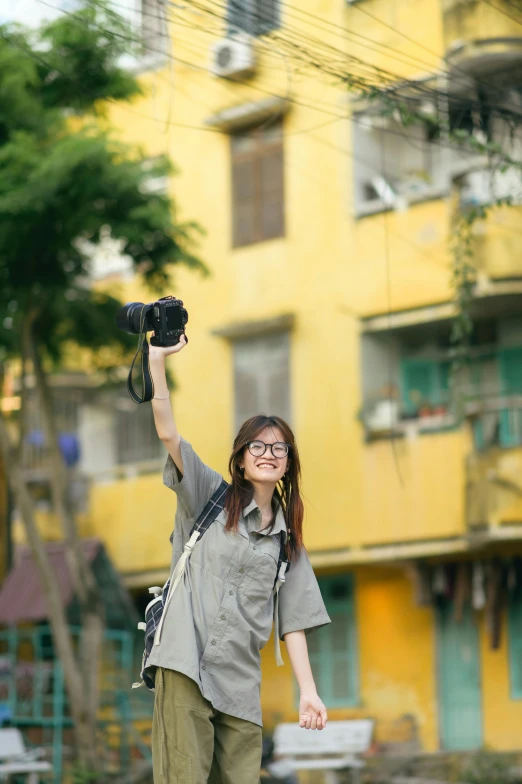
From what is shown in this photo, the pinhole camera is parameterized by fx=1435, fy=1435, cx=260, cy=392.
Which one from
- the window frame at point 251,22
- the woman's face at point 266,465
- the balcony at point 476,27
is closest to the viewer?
the woman's face at point 266,465

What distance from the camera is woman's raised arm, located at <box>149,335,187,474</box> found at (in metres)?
5.18

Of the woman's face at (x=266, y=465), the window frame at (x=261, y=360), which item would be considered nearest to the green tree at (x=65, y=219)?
the window frame at (x=261, y=360)

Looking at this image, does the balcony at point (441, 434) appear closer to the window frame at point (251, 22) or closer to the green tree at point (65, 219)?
the green tree at point (65, 219)

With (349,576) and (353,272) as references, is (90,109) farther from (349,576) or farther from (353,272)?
(349,576)

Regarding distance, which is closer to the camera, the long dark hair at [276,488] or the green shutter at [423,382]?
the long dark hair at [276,488]

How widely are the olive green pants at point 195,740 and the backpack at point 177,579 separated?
11 cm

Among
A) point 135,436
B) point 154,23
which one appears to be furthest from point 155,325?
point 135,436

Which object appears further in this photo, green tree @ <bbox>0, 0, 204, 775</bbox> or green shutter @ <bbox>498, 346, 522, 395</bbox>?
green shutter @ <bbox>498, 346, 522, 395</bbox>

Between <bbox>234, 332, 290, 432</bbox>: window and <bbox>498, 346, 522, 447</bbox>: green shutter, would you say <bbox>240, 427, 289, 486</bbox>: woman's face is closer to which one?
<bbox>498, 346, 522, 447</bbox>: green shutter

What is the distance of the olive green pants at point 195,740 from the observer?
5156 mm

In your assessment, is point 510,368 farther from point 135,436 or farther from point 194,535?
point 194,535

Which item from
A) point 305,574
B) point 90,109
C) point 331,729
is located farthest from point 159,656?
point 90,109

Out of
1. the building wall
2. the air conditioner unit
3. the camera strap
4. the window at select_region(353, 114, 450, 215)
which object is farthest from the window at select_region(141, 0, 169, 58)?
the building wall

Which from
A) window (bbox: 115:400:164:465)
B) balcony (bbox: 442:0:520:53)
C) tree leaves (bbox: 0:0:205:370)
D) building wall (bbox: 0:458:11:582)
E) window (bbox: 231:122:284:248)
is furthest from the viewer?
building wall (bbox: 0:458:11:582)
